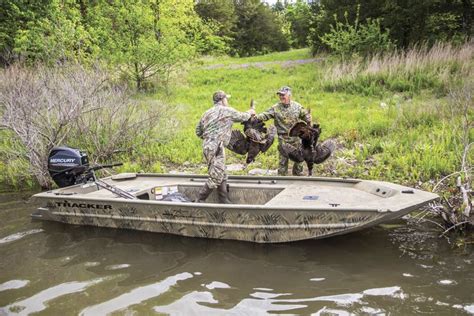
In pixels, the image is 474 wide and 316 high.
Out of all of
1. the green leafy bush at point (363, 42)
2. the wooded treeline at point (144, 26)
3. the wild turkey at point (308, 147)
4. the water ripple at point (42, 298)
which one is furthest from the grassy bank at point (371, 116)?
the water ripple at point (42, 298)

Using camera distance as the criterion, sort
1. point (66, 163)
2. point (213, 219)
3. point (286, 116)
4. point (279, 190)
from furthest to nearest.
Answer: point (286, 116) < point (66, 163) < point (279, 190) < point (213, 219)

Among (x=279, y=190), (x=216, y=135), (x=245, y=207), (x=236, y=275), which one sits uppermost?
(x=216, y=135)

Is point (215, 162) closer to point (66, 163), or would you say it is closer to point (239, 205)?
point (239, 205)

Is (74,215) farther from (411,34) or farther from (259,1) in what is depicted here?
(259,1)

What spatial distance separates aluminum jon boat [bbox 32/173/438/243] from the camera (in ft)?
19.1

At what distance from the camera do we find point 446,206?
6254mm

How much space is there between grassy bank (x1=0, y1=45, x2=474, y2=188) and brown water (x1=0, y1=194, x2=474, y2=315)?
226 centimetres

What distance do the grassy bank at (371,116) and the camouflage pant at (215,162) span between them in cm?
267

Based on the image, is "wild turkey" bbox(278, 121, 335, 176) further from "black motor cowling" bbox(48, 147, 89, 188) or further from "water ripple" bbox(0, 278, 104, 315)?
"water ripple" bbox(0, 278, 104, 315)

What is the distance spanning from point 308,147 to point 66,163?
4.22 meters

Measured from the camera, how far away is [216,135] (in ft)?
23.6

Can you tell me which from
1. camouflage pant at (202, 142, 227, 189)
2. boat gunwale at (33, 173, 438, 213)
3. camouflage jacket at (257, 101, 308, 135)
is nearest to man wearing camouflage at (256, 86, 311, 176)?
camouflage jacket at (257, 101, 308, 135)

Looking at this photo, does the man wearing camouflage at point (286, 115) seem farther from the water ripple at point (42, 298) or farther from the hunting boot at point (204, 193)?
the water ripple at point (42, 298)

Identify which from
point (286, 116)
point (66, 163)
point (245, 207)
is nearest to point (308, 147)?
point (286, 116)
